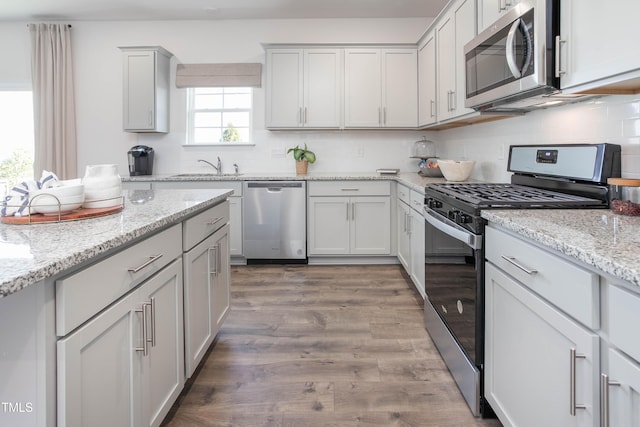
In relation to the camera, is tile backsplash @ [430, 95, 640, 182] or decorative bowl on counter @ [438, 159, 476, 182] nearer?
tile backsplash @ [430, 95, 640, 182]

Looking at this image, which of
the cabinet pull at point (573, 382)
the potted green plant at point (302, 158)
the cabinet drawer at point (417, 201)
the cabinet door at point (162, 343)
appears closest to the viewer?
the cabinet pull at point (573, 382)

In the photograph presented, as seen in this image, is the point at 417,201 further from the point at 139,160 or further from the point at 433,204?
the point at 139,160

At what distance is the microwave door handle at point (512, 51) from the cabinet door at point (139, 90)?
3.68m

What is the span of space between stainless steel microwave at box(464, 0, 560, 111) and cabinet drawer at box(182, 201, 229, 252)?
5.21ft

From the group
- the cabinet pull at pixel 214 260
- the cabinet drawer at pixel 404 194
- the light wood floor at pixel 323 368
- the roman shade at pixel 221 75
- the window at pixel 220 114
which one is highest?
the roman shade at pixel 221 75

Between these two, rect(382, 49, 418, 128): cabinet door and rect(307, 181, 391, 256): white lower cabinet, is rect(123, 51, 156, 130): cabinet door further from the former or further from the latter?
rect(382, 49, 418, 128): cabinet door

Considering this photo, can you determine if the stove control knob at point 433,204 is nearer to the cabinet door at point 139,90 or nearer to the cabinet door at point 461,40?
the cabinet door at point 461,40

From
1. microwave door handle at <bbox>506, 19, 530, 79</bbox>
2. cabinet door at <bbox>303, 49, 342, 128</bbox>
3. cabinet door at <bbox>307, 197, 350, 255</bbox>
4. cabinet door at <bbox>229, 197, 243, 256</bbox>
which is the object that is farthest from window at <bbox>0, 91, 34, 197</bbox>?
microwave door handle at <bbox>506, 19, 530, 79</bbox>

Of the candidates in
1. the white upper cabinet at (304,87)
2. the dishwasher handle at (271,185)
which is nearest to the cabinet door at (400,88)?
the white upper cabinet at (304,87)

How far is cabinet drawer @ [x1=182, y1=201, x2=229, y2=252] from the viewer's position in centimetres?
178

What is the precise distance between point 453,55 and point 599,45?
1.71m

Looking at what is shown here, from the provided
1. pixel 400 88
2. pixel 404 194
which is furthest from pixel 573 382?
pixel 400 88

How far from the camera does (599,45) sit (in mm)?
1412

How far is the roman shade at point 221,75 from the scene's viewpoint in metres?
4.63
